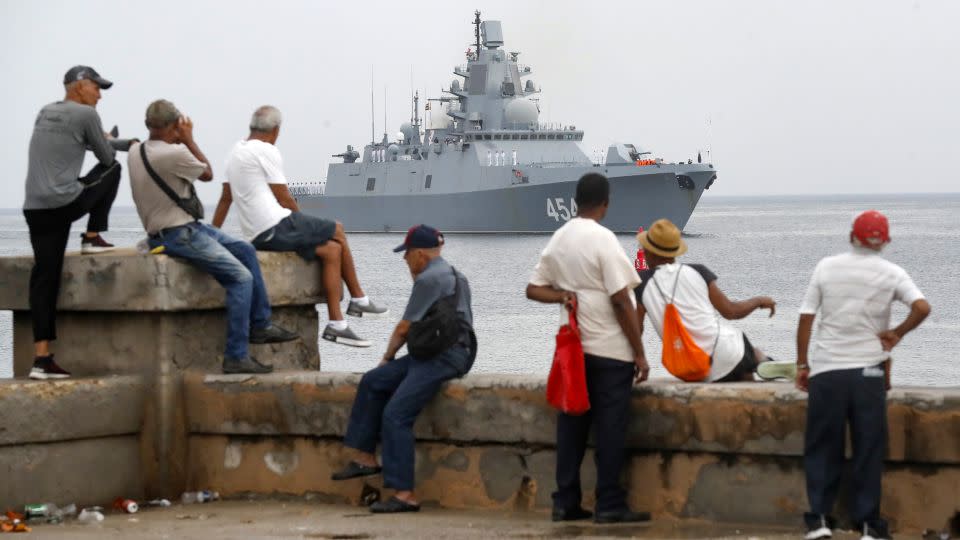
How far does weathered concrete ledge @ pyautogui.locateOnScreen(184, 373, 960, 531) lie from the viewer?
5480mm

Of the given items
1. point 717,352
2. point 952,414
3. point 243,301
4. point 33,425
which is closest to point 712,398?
point 717,352

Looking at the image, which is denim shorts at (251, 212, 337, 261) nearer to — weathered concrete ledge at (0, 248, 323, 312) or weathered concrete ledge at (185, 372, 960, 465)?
weathered concrete ledge at (0, 248, 323, 312)

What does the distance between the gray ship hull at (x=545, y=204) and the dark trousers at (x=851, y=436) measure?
57.8 meters

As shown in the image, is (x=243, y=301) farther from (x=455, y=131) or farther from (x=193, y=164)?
(x=455, y=131)

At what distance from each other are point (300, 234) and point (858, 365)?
8.88 ft

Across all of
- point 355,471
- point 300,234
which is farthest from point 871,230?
point 300,234

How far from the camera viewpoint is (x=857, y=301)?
17.4 ft

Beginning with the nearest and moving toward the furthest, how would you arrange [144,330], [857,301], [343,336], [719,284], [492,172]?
[857,301] → [144,330] → [343,336] → [719,284] → [492,172]

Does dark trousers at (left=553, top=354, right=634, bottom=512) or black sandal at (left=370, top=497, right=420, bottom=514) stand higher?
dark trousers at (left=553, top=354, right=634, bottom=512)

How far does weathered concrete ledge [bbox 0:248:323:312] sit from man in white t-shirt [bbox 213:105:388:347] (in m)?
0.17

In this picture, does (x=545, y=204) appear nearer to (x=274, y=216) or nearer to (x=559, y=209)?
(x=559, y=209)

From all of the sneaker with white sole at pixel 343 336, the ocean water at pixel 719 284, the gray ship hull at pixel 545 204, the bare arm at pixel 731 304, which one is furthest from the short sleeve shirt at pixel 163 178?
the gray ship hull at pixel 545 204

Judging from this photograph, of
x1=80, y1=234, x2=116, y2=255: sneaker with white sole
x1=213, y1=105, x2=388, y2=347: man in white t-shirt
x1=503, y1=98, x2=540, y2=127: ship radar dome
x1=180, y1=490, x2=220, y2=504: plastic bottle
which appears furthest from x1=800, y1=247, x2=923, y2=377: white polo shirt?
x1=503, y1=98, x2=540, y2=127: ship radar dome

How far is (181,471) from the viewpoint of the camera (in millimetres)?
6770
